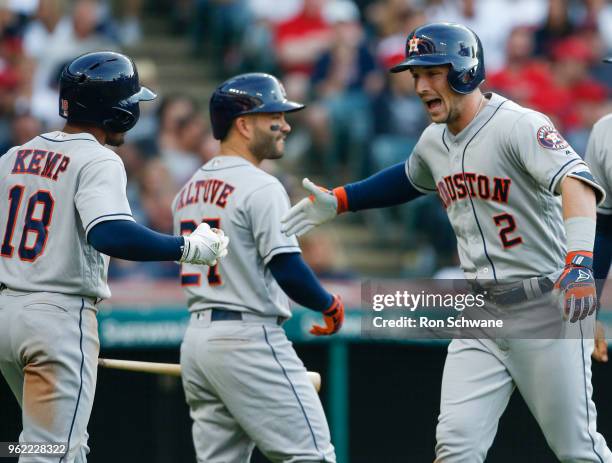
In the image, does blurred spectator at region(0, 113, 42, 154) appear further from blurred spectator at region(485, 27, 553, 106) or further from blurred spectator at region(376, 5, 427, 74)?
blurred spectator at region(485, 27, 553, 106)

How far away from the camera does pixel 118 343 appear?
703cm

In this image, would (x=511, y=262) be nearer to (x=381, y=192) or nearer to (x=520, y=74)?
(x=381, y=192)

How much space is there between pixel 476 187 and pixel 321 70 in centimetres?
579

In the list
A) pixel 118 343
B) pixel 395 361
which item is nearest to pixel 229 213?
pixel 118 343

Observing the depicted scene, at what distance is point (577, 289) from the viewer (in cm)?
435

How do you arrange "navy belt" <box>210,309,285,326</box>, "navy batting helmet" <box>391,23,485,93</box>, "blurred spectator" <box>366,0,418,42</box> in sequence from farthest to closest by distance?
"blurred spectator" <box>366,0,418,42</box> < "navy belt" <box>210,309,285,326</box> < "navy batting helmet" <box>391,23,485,93</box>

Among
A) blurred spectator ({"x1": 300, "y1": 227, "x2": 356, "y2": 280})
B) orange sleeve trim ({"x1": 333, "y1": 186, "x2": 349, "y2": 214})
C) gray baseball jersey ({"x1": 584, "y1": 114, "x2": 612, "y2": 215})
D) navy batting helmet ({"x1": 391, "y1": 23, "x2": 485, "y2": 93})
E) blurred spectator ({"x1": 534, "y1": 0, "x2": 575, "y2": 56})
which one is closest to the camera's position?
navy batting helmet ({"x1": 391, "y1": 23, "x2": 485, "y2": 93})

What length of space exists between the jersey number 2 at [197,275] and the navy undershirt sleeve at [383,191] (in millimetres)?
633

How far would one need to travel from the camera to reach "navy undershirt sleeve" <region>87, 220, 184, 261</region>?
448 cm

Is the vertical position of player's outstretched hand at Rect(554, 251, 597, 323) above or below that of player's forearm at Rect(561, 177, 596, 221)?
below

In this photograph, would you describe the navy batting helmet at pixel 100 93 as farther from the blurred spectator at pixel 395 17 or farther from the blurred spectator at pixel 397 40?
the blurred spectator at pixel 395 17

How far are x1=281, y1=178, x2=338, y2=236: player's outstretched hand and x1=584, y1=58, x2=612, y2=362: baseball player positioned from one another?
116 cm

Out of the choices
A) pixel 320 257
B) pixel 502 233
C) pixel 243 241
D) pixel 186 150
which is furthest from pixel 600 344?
pixel 186 150

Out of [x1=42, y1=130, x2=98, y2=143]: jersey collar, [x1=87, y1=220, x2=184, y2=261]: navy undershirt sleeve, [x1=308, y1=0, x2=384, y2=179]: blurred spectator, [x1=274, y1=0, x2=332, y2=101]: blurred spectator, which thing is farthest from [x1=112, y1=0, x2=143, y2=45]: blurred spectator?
[x1=87, y1=220, x2=184, y2=261]: navy undershirt sleeve
